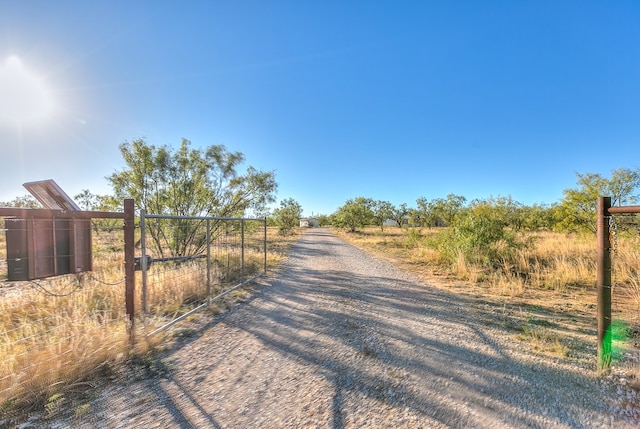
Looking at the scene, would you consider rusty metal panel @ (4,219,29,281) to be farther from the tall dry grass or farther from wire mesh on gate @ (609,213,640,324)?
the tall dry grass

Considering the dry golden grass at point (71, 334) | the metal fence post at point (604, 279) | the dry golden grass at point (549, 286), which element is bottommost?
the dry golden grass at point (549, 286)

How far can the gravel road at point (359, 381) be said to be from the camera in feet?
7.27

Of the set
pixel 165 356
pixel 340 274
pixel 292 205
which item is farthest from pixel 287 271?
pixel 292 205

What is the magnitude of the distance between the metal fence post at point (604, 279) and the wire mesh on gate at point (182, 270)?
5448mm

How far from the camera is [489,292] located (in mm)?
6348

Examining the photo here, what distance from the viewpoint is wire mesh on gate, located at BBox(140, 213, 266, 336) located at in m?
4.10

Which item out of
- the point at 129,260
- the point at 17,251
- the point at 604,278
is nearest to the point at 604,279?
the point at 604,278

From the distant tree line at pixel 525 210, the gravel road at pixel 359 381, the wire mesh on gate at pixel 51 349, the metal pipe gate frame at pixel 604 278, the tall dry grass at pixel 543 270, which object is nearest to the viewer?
the gravel road at pixel 359 381

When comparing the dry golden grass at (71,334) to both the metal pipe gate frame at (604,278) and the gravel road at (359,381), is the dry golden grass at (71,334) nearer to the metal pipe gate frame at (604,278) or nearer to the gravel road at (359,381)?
the gravel road at (359,381)

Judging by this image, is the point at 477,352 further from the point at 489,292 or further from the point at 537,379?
the point at 489,292

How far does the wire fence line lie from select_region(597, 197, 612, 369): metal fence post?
218 inches

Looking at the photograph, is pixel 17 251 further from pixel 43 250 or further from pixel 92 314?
pixel 92 314

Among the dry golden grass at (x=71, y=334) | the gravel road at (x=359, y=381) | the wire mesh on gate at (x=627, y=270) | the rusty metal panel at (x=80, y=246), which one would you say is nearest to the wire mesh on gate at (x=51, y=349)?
the dry golden grass at (x=71, y=334)

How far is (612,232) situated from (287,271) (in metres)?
7.62
